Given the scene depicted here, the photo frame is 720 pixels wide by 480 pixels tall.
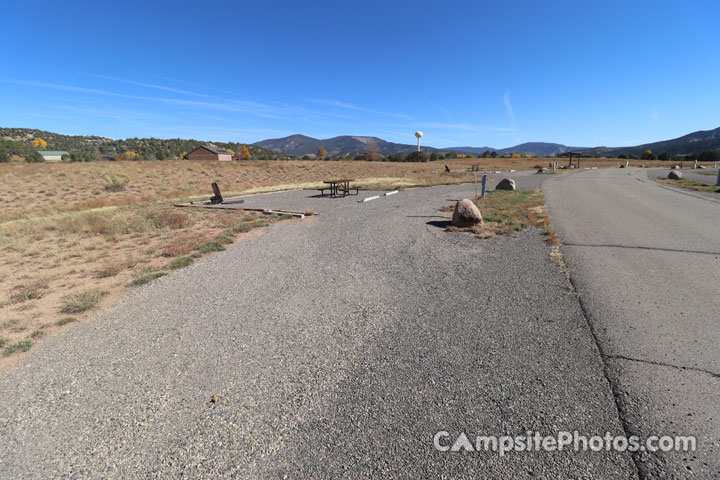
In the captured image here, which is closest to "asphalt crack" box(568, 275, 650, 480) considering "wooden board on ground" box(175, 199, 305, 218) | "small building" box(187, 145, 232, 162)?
"wooden board on ground" box(175, 199, 305, 218)

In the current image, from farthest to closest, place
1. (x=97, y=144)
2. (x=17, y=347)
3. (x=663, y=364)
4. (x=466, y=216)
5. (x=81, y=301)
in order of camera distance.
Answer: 1. (x=97, y=144)
2. (x=466, y=216)
3. (x=81, y=301)
4. (x=17, y=347)
5. (x=663, y=364)

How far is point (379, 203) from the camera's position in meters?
15.0

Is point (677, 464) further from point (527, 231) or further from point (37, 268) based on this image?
point (37, 268)

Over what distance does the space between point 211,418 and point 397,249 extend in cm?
556

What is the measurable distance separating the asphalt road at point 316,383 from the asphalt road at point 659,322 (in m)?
0.14

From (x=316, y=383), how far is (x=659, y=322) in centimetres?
449

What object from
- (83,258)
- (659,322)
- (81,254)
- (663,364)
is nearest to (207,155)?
(81,254)

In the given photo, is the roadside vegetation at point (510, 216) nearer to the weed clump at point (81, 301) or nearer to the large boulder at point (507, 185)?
the large boulder at point (507, 185)

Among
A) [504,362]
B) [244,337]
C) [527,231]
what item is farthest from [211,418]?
[527,231]

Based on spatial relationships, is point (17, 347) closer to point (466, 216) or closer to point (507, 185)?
point (466, 216)

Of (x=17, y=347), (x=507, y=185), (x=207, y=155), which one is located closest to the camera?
(x=17, y=347)

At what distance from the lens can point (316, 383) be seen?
3064 mm

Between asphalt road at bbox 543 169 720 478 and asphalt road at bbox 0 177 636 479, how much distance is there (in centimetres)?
14

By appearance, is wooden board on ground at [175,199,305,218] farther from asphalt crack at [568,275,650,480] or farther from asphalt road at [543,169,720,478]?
asphalt crack at [568,275,650,480]
